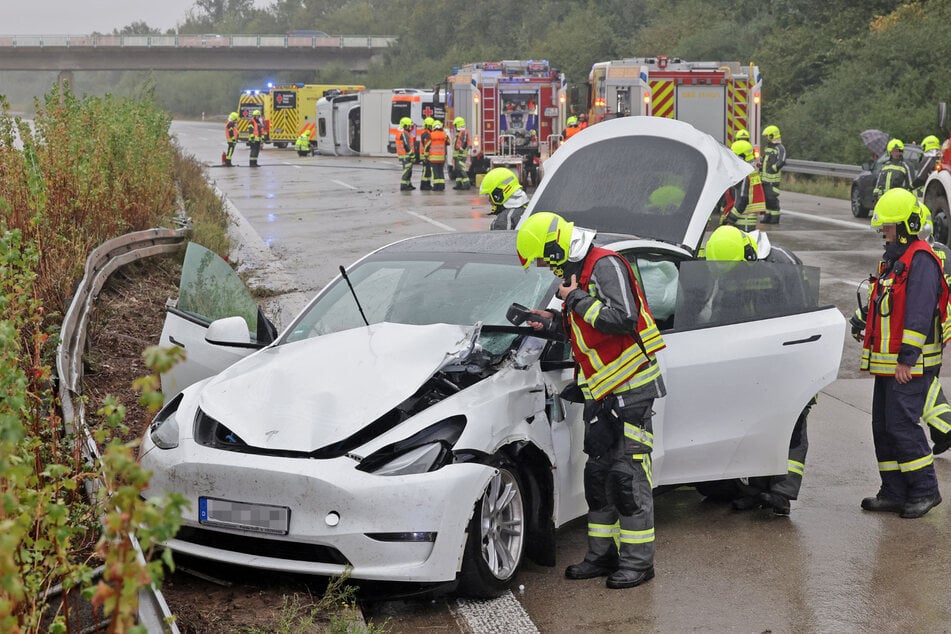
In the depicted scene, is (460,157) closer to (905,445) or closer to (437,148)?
(437,148)

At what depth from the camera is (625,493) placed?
5.20 meters

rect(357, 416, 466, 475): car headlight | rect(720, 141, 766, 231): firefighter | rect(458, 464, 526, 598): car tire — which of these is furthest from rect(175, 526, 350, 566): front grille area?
rect(720, 141, 766, 231): firefighter

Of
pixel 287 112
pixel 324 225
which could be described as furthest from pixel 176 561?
pixel 287 112

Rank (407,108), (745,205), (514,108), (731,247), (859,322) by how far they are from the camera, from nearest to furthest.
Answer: (731,247) → (859,322) → (745,205) → (514,108) → (407,108)

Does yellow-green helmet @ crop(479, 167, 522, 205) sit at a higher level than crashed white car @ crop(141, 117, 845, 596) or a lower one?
higher

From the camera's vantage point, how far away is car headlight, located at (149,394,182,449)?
4.93 m

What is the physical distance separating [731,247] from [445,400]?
240cm

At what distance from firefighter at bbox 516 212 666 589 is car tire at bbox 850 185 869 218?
16.9 meters

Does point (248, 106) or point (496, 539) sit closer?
point (496, 539)

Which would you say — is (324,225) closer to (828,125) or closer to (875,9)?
(828,125)

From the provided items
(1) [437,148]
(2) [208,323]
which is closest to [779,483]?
(2) [208,323]

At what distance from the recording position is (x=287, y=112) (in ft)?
167

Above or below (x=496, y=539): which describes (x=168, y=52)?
above

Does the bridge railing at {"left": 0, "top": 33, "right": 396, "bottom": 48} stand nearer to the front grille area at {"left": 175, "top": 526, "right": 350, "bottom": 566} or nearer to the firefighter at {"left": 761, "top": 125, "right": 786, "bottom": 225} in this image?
the firefighter at {"left": 761, "top": 125, "right": 786, "bottom": 225}
